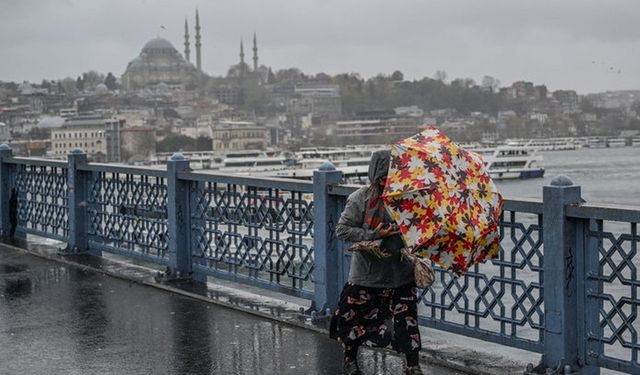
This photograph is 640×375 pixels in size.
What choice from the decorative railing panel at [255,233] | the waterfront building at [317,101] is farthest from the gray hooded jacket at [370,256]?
the waterfront building at [317,101]

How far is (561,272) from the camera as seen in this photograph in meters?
5.25

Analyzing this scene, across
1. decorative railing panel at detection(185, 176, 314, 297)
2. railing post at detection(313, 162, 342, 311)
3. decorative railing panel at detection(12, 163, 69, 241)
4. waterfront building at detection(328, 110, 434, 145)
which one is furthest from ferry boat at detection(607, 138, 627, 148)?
railing post at detection(313, 162, 342, 311)

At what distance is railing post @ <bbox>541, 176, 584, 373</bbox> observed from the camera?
5.24 metres

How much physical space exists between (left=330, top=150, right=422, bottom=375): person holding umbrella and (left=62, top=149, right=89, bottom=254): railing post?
535 centimetres

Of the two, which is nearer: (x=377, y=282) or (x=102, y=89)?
(x=377, y=282)

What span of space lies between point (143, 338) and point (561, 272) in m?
2.81

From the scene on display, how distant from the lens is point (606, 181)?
87750mm

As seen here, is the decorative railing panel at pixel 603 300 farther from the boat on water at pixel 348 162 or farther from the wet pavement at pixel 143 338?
the boat on water at pixel 348 162

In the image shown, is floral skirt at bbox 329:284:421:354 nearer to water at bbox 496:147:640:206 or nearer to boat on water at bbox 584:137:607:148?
water at bbox 496:147:640:206

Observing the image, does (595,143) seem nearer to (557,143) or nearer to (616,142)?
(616,142)

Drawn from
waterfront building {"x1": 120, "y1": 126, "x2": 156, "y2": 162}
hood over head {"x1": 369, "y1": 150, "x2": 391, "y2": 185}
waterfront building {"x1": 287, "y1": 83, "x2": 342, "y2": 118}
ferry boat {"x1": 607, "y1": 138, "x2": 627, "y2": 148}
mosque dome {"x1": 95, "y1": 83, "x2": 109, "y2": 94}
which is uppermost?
mosque dome {"x1": 95, "y1": 83, "x2": 109, "y2": 94}

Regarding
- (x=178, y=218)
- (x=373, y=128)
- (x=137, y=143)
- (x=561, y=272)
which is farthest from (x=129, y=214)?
(x=373, y=128)

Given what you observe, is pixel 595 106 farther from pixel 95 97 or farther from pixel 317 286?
pixel 317 286

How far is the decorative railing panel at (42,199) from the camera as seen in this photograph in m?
10.9
